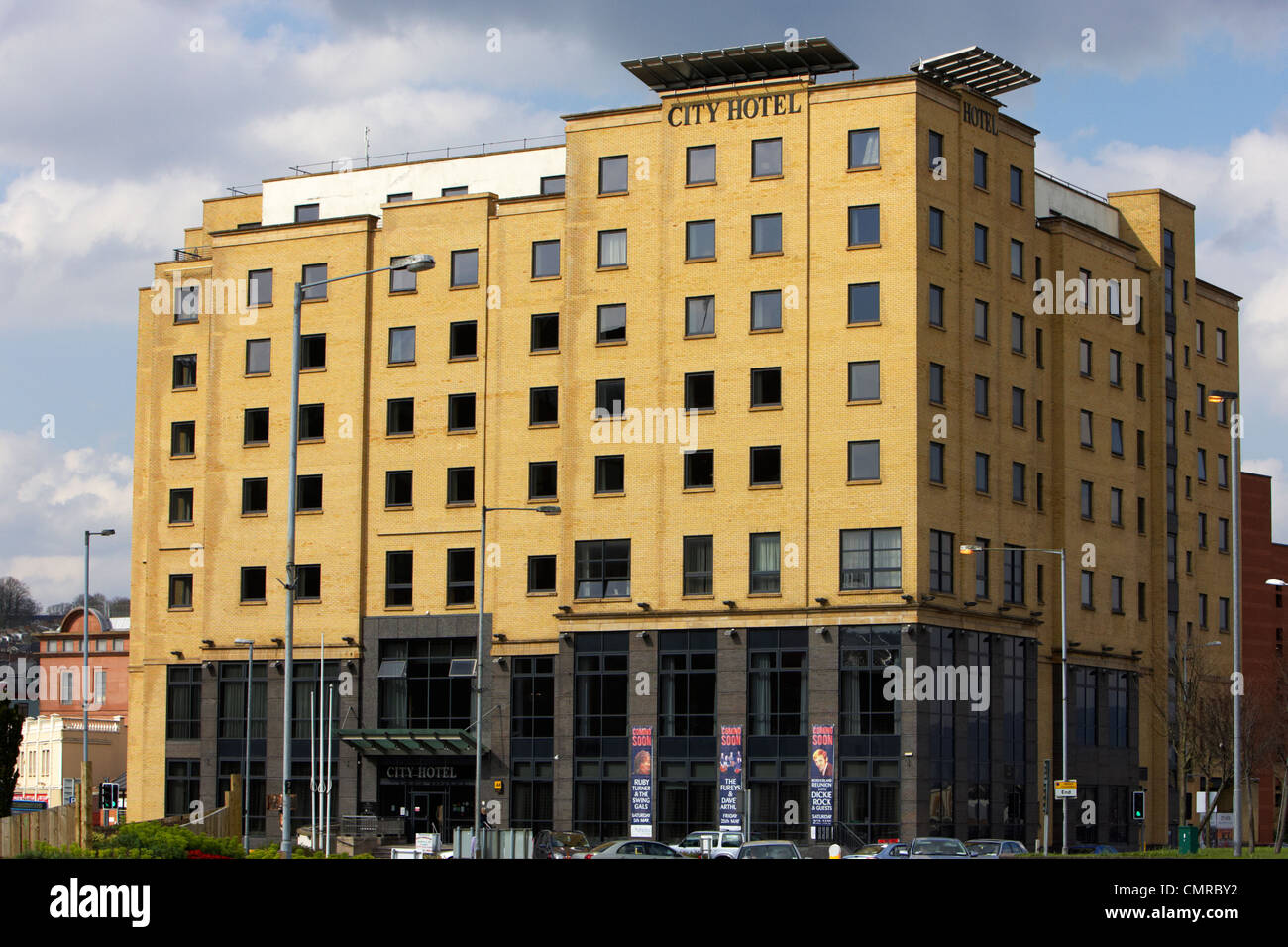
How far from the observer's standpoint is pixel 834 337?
237 feet

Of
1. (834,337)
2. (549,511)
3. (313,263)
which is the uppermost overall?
(313,263)

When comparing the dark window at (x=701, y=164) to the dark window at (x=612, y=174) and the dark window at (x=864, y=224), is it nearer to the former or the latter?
the dark window at (x=612, y=174)

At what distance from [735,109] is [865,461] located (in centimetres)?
1528

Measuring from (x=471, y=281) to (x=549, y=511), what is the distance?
18.8m

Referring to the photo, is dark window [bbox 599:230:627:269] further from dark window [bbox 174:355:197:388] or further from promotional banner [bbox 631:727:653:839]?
dark window [bbox 174:355:197:388]

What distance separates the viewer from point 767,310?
73.3 m

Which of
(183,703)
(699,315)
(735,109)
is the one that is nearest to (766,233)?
(699,315)

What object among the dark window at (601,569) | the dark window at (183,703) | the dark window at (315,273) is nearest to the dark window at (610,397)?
the dark window at (601,569)

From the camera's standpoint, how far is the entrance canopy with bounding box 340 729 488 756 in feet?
250

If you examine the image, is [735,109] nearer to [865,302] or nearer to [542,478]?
[865,302]

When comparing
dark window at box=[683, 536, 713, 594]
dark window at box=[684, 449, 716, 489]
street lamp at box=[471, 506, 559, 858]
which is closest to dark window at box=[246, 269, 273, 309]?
street lamp at box=[471, 506, 559, 858]

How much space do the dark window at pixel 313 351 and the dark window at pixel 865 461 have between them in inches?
998
